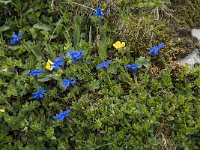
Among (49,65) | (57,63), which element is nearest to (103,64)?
(57,63)

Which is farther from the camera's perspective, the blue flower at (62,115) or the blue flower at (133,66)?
the blue flower at (133,66)

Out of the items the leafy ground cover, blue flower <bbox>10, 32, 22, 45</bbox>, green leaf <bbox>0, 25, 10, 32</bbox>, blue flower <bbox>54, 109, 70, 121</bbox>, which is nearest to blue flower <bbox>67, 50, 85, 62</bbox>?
the leafy ground cover

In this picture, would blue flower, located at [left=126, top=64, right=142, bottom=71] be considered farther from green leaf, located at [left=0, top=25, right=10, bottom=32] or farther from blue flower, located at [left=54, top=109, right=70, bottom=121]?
green leaf, located at [left=0, top=25, right=10, bottom=32]

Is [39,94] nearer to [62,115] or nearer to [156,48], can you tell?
[62,115]

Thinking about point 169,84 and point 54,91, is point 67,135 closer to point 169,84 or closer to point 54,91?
point 54,91

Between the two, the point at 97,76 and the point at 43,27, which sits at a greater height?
the point at 43,27

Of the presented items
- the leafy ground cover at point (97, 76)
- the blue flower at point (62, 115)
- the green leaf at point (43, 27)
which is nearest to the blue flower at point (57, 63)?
the leafy ground cover at point (97, 76)

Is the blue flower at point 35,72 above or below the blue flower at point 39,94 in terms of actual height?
above

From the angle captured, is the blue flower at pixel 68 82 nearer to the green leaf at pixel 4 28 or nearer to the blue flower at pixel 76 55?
the blue flower at pixel 76 55

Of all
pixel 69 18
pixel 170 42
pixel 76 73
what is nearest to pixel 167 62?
pixel 170 42
